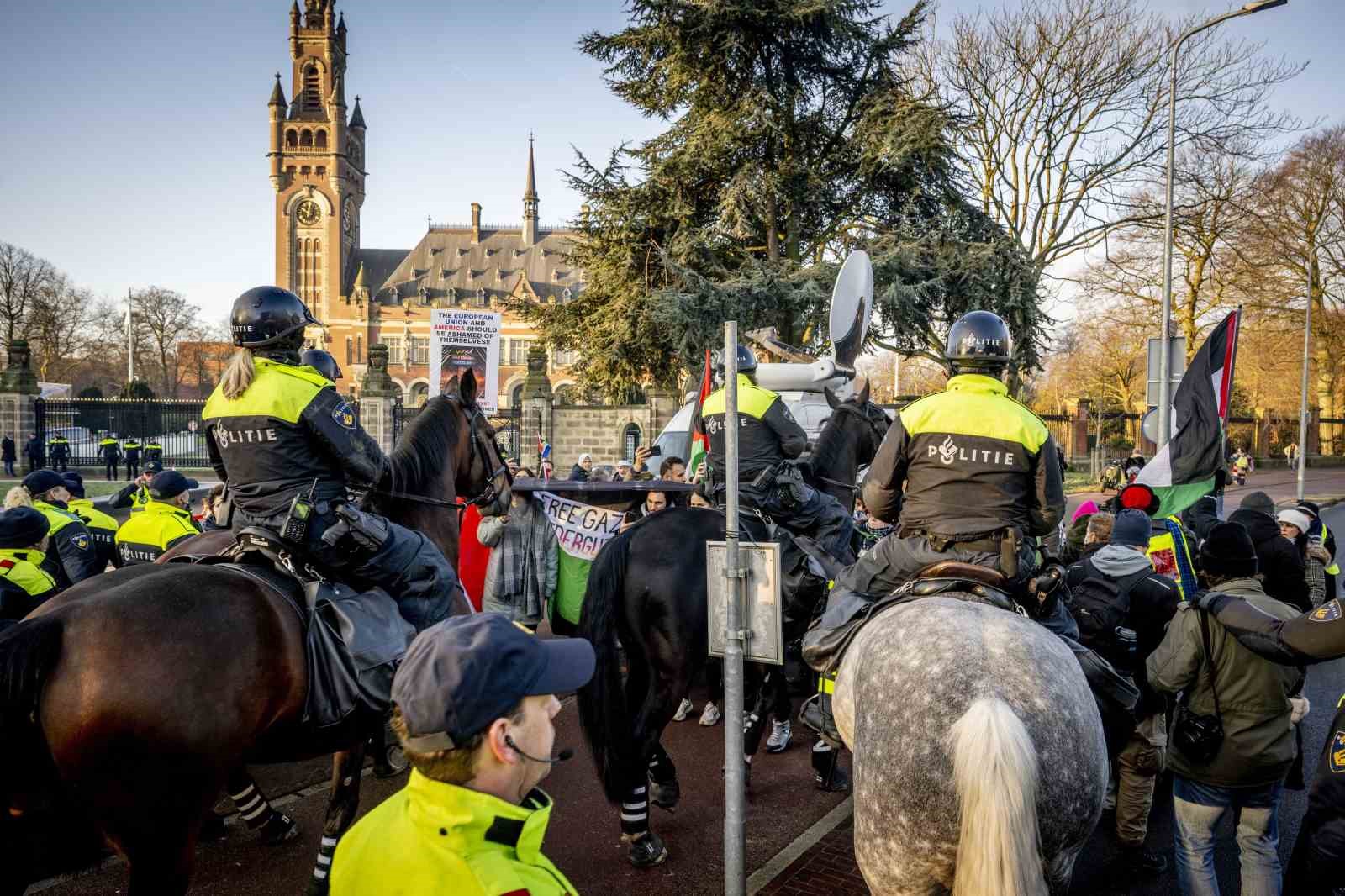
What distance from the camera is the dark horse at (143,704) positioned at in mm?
3135

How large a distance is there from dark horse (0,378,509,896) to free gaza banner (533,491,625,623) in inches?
141

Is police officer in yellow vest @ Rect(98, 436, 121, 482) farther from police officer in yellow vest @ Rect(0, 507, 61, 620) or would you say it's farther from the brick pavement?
the brick pavement

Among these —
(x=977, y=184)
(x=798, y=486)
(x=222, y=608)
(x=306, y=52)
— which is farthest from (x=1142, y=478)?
(x=306, y=52)

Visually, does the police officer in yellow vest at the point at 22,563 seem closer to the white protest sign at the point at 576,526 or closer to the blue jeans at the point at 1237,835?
the white protest sign at the point at 576,526

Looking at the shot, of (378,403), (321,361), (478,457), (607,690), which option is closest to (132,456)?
(378,403)

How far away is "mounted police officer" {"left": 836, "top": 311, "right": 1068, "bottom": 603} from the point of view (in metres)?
3.77

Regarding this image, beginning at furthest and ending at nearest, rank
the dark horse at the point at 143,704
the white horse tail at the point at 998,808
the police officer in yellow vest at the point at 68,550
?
the police officer in yellow vest at the point at 68,550 < the dark horse at the point at 143,704 < the white horse tail at the point at 998,808

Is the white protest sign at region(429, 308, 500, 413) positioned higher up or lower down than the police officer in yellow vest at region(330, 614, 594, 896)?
higher up

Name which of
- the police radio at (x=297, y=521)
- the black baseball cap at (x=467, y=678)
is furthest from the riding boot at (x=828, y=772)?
the black baseball cap at (x=467, y=678)

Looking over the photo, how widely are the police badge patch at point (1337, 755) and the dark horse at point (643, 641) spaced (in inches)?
109

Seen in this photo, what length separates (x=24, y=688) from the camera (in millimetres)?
3070

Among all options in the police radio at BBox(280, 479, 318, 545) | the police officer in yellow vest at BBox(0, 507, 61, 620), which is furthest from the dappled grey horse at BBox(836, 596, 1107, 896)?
the police officer in yellow vest at BBox(0, 507, 61, 620)

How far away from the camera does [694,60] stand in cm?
Answer: 2322

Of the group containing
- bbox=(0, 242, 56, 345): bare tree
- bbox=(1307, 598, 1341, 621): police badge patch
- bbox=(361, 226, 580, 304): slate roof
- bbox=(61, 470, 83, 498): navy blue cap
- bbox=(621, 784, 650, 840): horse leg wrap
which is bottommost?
bbox=(621, 784, 650, 840): horse leg wrap
